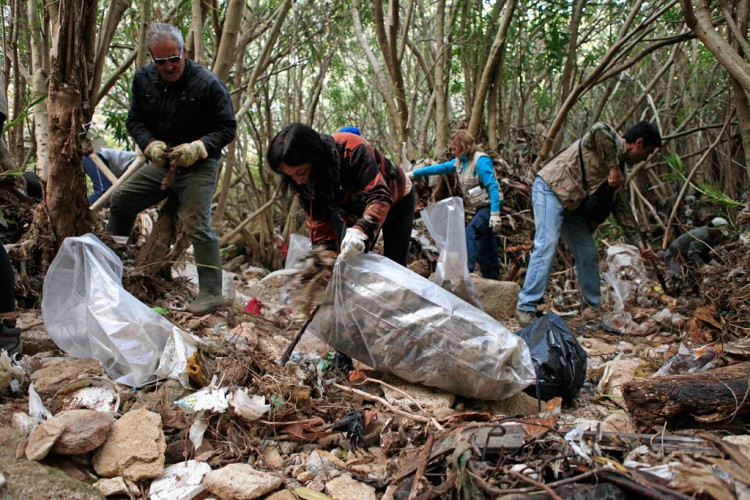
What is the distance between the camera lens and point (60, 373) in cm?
203

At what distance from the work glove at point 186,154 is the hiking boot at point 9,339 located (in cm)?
114

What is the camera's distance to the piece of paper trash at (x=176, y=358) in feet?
6.83

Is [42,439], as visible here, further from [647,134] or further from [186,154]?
[647,134]

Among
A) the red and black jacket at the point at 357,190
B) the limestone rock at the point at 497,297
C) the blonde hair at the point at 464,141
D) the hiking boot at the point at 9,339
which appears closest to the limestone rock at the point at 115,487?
the hiking boot at the point at 9,339

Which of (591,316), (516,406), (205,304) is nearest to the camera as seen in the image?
(516,406)

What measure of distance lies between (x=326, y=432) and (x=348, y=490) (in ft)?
1.08

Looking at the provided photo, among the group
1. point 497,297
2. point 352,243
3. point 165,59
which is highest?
point 165,59

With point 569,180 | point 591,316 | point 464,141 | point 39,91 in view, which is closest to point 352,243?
point 569,180

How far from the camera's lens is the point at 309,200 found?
2.57 metres

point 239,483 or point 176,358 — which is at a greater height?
point 176,358

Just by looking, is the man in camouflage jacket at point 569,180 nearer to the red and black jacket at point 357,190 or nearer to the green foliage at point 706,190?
the green foliage at point 706,190

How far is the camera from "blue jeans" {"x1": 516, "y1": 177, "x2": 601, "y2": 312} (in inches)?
143

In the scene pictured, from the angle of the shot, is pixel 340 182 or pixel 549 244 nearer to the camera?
pixel 340 182

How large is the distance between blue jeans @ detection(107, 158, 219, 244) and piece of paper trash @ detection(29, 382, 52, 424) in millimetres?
1328
